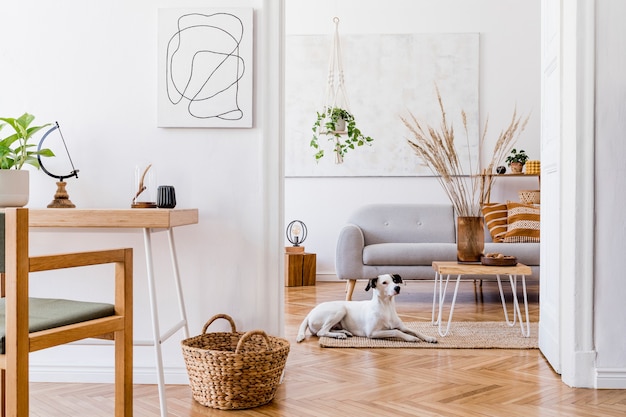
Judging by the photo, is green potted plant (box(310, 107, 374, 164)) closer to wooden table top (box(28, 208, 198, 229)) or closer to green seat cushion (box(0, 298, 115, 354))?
wooden table top (box(28, 208, 198, 229))

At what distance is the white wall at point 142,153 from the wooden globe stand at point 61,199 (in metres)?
0.12

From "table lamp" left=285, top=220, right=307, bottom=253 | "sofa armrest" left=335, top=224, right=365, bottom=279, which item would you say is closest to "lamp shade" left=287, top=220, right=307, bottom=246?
"table lamp" left=285, top=220, right=307, bottom=253

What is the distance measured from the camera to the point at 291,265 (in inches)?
253

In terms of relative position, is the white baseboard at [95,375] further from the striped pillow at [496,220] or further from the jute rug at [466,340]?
the striped pillow at [496,220]

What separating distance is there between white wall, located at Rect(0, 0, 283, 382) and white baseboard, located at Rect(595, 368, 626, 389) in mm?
1350

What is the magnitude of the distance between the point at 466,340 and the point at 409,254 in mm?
1520

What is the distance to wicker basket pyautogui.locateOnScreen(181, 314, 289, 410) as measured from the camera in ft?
8.13

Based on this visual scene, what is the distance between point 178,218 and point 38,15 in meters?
1.22

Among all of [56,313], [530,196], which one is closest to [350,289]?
[530,196]

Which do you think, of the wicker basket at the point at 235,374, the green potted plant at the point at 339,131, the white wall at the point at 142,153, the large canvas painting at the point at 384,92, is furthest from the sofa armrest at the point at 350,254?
the wicker basket at the point at 235,374

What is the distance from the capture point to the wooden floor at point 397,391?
8.19 ft

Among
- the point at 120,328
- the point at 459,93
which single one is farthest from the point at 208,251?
the point at 459,93

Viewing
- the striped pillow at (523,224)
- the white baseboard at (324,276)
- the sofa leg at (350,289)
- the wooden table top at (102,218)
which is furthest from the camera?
the white baseboard at (324,276)

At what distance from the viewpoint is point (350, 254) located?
529 centimetres
